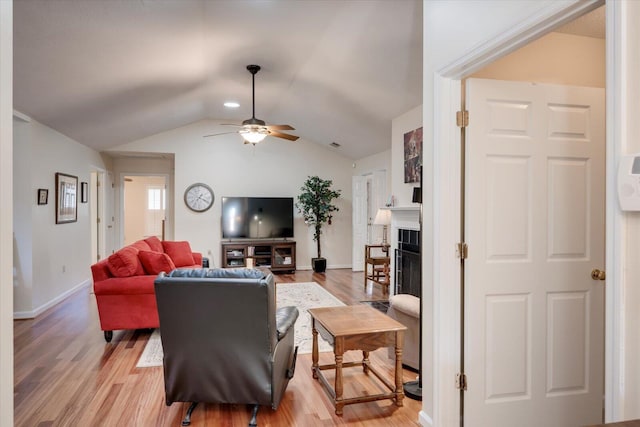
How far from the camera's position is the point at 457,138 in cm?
212

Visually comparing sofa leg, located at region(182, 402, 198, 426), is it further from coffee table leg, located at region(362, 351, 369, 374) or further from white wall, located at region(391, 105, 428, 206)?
white wall, located at region(391, 105, 428, 206)

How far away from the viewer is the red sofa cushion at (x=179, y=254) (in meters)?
Result: 5.80

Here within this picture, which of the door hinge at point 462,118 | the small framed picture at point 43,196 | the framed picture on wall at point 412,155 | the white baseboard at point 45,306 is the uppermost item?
the framed picture on wall at point 412,155

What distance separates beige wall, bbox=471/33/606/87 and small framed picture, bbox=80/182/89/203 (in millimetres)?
6399

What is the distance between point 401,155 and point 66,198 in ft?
16.0

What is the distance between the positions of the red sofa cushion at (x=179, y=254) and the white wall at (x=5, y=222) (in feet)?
14.8

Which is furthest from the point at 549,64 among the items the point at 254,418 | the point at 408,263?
the point at 408,263

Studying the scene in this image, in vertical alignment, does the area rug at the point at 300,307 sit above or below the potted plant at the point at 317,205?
below

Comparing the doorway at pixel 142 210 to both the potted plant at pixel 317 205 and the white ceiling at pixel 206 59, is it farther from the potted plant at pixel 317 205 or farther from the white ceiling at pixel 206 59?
the potted plant at pixel 317 205

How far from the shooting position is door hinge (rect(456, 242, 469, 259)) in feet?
6.88

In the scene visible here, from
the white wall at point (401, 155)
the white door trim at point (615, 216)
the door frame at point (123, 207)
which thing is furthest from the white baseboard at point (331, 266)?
the white door trim at point (615, 216)

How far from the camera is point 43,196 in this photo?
4984 millimetres

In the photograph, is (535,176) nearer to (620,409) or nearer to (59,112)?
(620,409)

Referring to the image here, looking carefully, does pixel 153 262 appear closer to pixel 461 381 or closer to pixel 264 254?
pixel 461 381
